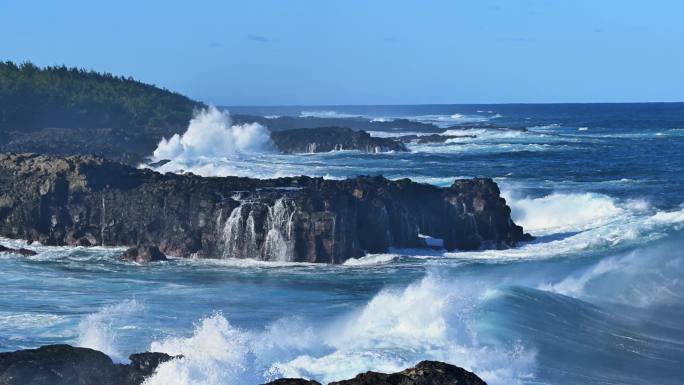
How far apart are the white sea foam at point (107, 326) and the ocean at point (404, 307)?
0.06 m

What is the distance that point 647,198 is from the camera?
42531 mm

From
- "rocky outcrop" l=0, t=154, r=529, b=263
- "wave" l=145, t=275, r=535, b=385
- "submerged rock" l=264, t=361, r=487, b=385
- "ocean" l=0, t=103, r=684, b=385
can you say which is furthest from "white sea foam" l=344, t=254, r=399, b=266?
"submerged rock" l=264, t=361, r=487, b=385

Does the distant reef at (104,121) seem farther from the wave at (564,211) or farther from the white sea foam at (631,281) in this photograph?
the white sea foam at (631,281)

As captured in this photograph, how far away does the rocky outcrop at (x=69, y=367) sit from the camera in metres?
13.5

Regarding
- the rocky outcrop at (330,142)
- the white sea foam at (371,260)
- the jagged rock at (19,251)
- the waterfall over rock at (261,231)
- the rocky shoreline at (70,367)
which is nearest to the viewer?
the rocky shoreline at (70,367)

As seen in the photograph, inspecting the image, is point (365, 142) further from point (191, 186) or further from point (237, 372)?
point (237, 372)

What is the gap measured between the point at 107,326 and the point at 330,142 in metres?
50.3

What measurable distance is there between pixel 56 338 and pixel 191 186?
12498 millimetres

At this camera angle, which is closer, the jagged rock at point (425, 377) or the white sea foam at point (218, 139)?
the jagged rock at point (425, 377)

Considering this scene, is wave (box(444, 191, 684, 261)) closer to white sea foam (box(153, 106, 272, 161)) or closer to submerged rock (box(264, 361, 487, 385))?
submerged rock (box(264, 361, 487, 385))

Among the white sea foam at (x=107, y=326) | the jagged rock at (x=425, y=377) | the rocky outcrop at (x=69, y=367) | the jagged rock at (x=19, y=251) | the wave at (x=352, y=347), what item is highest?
the jagged rock at (x=425, y=377)

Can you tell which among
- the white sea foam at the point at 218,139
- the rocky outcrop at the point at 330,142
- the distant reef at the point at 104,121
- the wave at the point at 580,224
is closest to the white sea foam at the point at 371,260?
the wave at the point at 580,224

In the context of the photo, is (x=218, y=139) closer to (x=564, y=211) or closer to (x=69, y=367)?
(x=564, y=211)

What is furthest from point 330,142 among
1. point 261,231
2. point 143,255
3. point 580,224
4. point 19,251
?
point 143,255
